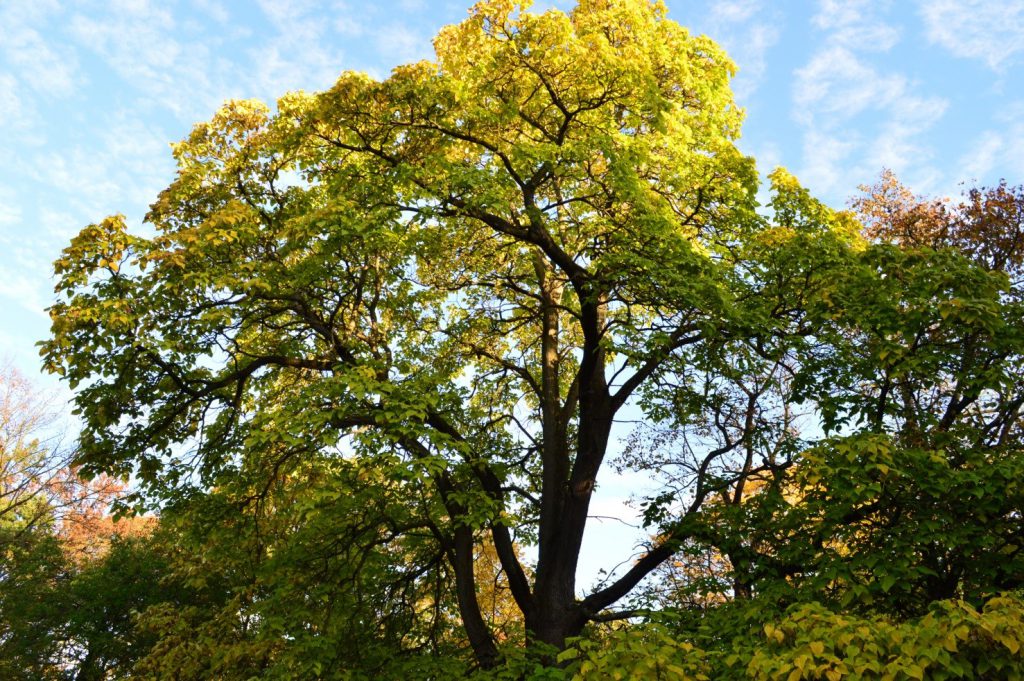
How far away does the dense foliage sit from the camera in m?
10.3

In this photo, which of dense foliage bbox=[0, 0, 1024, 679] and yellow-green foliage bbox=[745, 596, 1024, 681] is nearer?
yellow-green foliage bbox=[745, 596, 1024, 681]

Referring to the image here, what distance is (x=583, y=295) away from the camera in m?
13.1

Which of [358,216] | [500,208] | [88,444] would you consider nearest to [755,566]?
[500,208]

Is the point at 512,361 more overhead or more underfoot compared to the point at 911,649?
more overhead

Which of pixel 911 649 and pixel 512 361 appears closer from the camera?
pixel 911 649

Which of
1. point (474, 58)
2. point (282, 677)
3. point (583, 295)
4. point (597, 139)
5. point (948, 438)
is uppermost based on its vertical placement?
point (474, 58)

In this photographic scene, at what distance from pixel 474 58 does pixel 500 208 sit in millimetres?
3040

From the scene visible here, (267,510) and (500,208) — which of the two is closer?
(500,208)

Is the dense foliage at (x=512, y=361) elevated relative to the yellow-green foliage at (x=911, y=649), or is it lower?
elevated

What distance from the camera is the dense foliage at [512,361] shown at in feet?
33.7

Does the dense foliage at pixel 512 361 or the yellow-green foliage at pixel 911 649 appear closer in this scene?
the yellow-green foliage at pixel 911 649

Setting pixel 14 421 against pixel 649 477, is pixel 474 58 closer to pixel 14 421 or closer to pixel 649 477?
pixel 649 477

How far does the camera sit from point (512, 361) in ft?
55.3

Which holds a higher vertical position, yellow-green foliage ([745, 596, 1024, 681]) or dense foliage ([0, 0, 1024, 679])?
dense foliage ([0, 0, 1024, 679])
